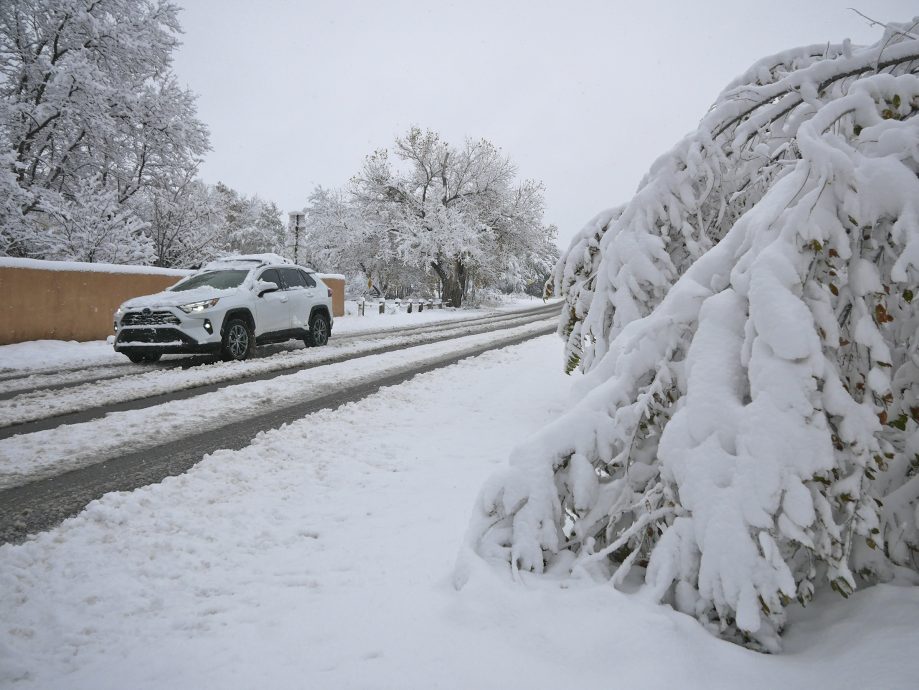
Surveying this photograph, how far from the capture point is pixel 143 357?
8922 mm

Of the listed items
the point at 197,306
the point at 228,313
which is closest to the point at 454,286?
the point at 228,313

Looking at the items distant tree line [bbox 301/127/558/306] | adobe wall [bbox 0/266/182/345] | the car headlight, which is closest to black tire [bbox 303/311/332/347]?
the car headlight

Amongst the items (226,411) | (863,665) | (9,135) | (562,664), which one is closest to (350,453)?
(226,411)

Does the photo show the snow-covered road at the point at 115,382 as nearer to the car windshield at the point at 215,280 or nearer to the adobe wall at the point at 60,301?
the car windshield at the point at 215,280

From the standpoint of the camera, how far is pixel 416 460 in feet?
14.8

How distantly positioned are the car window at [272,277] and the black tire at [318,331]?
4.06 feet

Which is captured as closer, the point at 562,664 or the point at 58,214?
the point at 562,664

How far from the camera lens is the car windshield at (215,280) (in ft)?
31.3

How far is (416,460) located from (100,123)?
18.8 metres

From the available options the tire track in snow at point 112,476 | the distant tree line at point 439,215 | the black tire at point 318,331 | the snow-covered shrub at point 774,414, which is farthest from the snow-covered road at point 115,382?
the distant tree line at point 439,215

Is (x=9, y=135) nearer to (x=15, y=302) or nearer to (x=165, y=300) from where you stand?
(x=15, y=302)

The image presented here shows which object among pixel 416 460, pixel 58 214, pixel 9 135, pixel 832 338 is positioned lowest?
pixel 416 460

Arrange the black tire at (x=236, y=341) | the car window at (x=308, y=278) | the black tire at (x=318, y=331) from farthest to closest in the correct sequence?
the car window at (x=308, y=278)
the black tire at (x=318, y=331)
the black tire at (x=236, y=341)

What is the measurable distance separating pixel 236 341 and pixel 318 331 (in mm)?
2669
